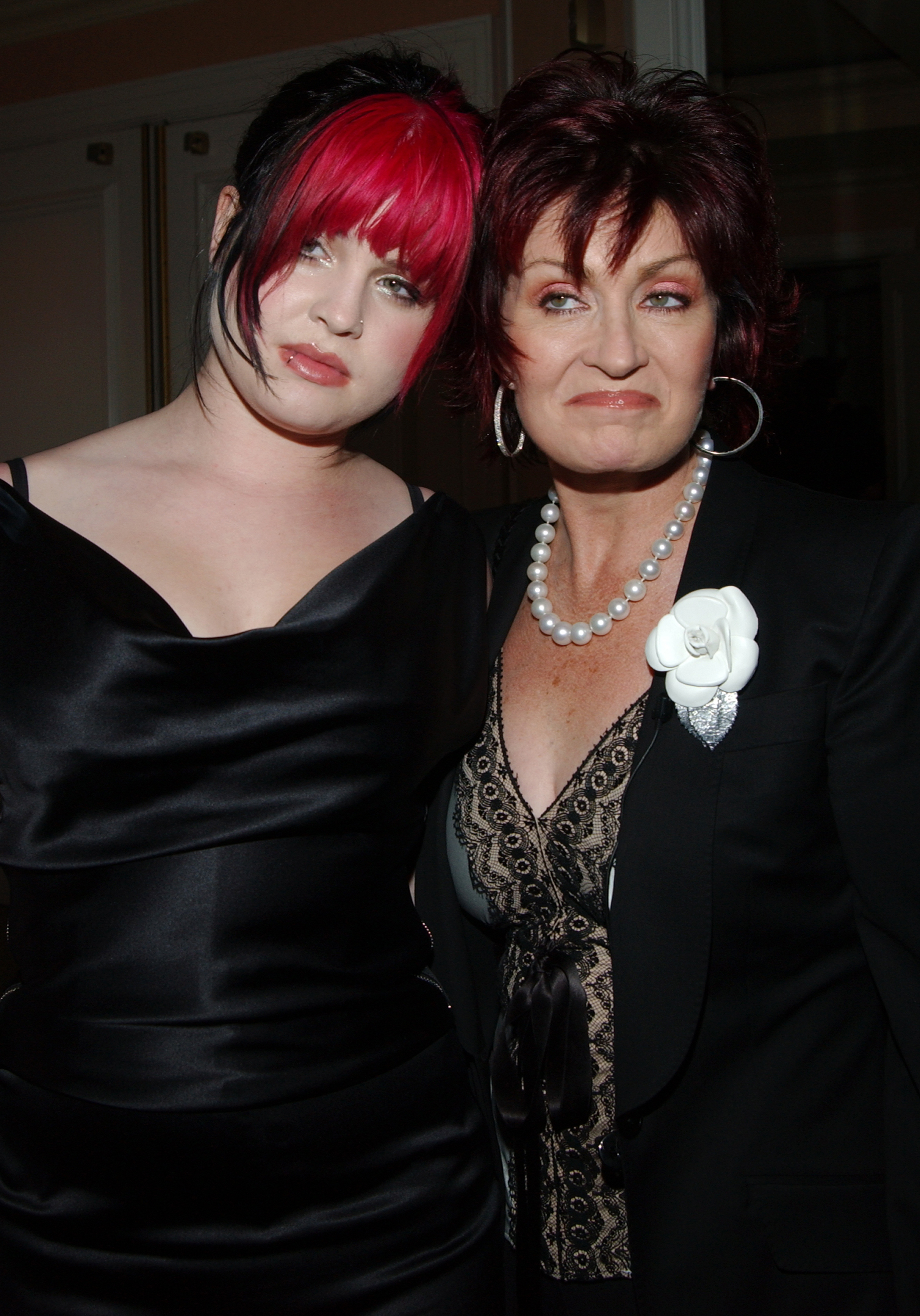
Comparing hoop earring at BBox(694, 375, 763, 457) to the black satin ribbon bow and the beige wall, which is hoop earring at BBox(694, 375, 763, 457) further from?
the beige wall

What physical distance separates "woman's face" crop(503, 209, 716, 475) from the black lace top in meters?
0.29

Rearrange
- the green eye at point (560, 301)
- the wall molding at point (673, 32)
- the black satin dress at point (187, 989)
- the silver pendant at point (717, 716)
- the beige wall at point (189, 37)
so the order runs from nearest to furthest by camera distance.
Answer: the black satin dress at point (187, 989)
the silver pendant at point (717, 716)
the green eye at point (560, 301)
the wall molding at point (673, 32)
the beige wall at point (189, 37)

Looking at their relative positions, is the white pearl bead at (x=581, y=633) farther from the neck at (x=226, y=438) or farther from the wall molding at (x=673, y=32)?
the wall molding at (x=673, y=32)

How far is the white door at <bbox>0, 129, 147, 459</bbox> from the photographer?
12.7 feet

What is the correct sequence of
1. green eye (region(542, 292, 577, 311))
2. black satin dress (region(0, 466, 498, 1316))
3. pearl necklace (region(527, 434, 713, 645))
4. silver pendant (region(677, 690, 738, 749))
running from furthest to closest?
pearl necklace (region(527, 434, 713, 645)) → green eye (region(542, 292, 577, 311)) → silver pendant (region(677, 690, 738, 749)) → black satin dress (region(0, 466, 498, 1316))

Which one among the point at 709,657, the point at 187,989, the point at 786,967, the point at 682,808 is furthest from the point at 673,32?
the point at 187,989

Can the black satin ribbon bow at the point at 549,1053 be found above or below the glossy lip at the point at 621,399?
below

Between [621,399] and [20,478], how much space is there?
24.4 inches

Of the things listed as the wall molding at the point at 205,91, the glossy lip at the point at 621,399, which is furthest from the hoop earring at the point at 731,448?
the wall molding at the point at 205,91

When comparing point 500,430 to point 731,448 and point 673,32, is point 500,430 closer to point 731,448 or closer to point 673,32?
point 731,448

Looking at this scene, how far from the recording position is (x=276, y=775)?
1.09 meters

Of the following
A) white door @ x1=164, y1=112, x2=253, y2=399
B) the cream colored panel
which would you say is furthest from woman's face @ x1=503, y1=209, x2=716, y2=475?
the cream colored panel

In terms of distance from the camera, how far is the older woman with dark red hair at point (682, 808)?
1.12m

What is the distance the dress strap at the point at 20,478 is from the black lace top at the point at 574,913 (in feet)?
1.95
